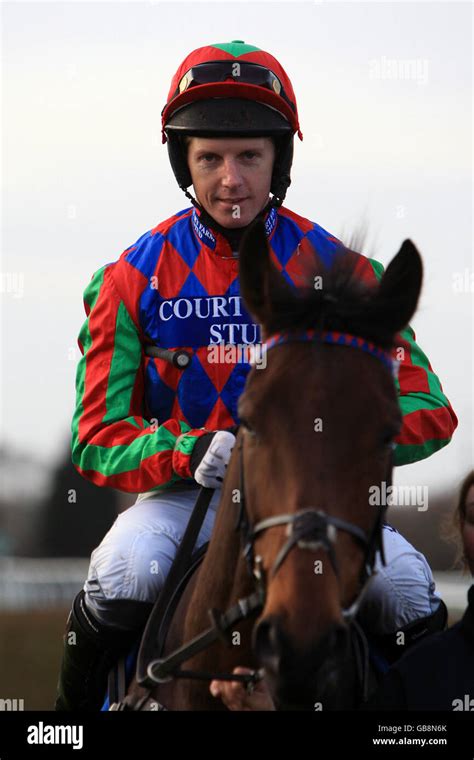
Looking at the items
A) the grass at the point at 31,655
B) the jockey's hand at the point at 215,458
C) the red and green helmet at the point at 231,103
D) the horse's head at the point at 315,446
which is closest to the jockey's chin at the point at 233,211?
the red and green helmet at the point at 231,103

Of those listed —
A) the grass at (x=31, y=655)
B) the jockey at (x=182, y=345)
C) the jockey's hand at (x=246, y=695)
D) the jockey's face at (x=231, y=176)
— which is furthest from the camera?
the grass at (x=31, y=655)

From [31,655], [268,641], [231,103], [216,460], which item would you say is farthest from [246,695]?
[31,655]

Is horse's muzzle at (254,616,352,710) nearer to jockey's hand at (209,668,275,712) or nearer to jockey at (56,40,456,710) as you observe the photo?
jockey's hand at (209,668,275,712)

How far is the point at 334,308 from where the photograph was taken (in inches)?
120

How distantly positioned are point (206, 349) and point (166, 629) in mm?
1099

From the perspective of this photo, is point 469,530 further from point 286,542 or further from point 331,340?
point 286,542

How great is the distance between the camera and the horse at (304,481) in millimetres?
2641

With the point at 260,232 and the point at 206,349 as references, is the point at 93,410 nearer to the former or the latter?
the point at 206,349

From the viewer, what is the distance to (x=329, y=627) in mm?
2580

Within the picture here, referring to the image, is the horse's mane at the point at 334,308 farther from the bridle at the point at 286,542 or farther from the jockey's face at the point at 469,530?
the jockey's face at the point at 469,530

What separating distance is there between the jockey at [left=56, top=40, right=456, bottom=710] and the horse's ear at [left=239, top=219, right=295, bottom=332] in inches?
26.2

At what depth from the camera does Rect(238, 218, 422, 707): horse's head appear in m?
2.62

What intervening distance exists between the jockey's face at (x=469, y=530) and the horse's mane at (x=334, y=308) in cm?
109

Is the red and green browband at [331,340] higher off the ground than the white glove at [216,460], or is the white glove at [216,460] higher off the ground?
the red and green browband at [331,340]
